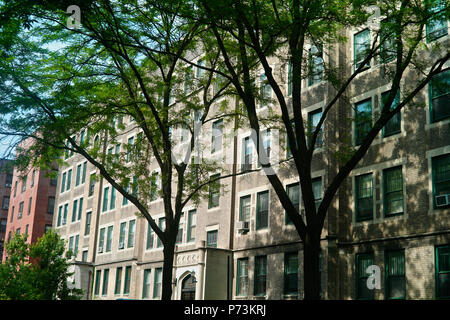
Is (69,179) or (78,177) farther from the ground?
(69,179)

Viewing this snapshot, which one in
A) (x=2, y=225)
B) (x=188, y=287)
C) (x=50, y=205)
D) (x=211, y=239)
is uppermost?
(x=2, y=225)

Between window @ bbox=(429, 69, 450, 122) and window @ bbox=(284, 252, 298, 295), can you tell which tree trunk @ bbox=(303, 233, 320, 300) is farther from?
window @ bbox=(284, 252, 298, 295)

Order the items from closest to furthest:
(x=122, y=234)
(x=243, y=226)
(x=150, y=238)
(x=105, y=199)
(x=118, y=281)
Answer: (x=243, y=226) < (x=150, y=238) < (x=118, y=281) < (x=122, y=234) < (x=105, y=199)

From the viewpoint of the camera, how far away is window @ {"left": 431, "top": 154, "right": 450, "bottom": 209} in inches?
828

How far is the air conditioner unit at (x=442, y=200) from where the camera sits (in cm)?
2083

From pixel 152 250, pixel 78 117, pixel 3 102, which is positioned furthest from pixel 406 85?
pixel 152 250

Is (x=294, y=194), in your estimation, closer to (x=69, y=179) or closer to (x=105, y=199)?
(x=105, y=199)

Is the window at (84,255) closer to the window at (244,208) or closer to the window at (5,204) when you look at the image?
the window at (244,208)

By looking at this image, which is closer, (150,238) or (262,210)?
(262,210)

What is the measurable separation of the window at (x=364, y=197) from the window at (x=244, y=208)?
7518 millimetres

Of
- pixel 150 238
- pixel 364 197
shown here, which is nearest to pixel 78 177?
pixel 150 238

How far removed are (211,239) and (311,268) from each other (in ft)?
61.4

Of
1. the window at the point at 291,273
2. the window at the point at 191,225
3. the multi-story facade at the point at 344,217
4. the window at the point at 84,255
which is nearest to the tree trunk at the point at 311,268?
the multi-story facade at the point at 344,217

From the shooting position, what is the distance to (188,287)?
3412cm
